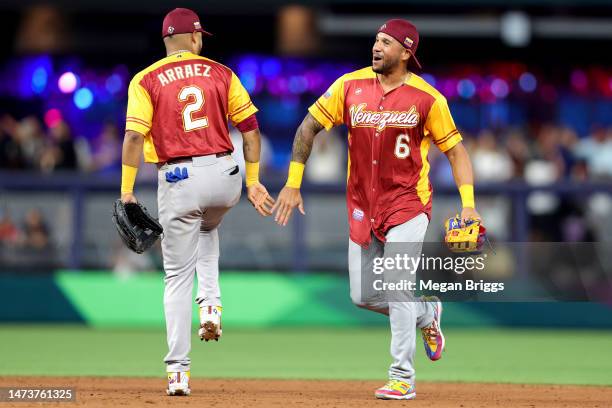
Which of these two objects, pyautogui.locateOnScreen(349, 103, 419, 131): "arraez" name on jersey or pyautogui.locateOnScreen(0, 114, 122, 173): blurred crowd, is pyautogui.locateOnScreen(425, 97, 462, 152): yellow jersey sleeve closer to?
pyautogui.locateOnScreen(349, 103, 419, 131): "arraez" name on jersey

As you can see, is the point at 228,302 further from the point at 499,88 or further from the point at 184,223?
the point at 499,88

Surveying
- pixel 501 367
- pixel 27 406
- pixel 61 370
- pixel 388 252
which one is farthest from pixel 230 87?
pixel 501 367

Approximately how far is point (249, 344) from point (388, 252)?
178 inches

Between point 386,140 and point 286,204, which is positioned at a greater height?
point 386,140

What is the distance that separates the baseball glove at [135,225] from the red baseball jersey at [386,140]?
1.24 m

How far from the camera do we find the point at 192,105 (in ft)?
25.9

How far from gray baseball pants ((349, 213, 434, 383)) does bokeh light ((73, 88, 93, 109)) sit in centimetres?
1273

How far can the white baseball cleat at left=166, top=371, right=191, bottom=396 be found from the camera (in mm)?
7863

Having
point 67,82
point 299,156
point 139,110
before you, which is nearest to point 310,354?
point 299,156

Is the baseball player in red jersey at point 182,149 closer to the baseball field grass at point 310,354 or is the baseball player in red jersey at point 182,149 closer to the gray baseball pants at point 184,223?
the gray baseball pants at point 184,223

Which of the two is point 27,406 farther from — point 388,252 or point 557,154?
point 557,154

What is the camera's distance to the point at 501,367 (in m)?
10.5

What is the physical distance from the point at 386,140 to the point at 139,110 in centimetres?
154

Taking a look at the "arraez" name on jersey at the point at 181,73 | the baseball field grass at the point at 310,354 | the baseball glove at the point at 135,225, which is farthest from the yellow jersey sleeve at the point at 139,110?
the baseball field grass at the point at 310,354
